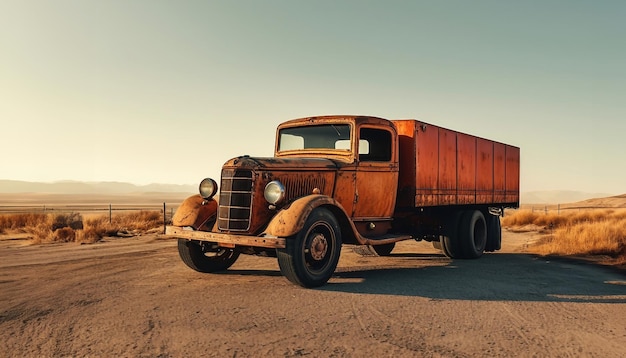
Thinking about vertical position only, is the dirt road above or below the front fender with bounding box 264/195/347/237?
below

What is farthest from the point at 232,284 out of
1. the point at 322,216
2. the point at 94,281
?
the point at 94,281

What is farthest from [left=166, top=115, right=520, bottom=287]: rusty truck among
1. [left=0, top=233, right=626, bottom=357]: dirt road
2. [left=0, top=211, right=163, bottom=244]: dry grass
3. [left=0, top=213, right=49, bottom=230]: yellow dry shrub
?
[left=0, top=213, right=49, bottom=230]: yellow dry shrub

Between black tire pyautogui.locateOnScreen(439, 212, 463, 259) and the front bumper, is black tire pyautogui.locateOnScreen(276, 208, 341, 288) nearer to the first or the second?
the front bumper

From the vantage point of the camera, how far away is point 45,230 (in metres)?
18.8

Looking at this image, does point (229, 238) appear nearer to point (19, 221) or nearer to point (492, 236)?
point (492, 236)

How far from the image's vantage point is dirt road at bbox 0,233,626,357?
4.37 metres

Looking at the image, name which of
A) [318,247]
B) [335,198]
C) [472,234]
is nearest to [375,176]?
[335,198]

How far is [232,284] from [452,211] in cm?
621

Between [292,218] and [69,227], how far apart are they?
1559 cm

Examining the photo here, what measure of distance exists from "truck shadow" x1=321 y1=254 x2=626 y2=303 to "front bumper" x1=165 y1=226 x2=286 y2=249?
1040mm

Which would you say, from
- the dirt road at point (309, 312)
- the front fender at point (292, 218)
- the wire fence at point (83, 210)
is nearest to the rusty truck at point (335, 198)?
the front fender at point (292, 218)

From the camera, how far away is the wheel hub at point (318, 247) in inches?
283

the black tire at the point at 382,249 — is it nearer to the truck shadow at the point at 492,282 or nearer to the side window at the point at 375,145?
the truck shadow at the point at 492,282

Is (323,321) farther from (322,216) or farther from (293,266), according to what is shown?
(322,216)
